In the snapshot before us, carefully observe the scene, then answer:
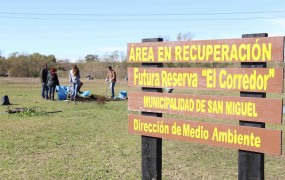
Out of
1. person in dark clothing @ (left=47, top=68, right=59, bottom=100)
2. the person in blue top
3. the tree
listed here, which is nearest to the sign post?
the person in blue top

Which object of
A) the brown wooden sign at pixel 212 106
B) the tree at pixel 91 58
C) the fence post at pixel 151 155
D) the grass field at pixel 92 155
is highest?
the tree at pixel 91 58

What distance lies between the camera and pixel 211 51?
4.43 metres

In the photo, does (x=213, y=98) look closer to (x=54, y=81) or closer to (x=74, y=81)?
(x=74, y=81)

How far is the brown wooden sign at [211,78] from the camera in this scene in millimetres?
4020

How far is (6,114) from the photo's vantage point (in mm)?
13273

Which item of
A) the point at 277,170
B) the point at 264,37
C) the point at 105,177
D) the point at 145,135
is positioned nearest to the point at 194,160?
the point at 277,170

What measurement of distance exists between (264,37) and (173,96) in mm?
1248

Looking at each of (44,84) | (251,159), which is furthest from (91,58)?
(251,159)

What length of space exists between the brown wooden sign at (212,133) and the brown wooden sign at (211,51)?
2.33ft

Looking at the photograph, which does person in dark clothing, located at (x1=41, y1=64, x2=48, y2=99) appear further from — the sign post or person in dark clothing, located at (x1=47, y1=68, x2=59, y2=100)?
the sign post

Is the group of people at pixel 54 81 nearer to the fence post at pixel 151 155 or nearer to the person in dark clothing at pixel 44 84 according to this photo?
the person in dark clothing at pixel 44 84

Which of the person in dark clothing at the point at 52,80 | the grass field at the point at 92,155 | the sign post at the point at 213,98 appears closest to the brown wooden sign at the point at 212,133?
the sign post at the point at 213,98

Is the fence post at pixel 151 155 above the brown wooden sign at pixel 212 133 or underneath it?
underneath

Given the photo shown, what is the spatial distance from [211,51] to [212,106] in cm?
60
